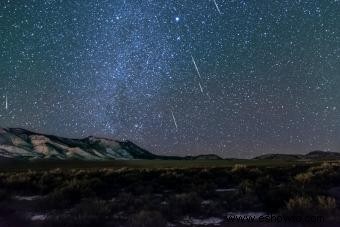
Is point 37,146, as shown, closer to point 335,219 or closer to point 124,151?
point 124,151

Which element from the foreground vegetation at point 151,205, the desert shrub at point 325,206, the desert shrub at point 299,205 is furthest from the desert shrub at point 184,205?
the desert shrub at point 325,206

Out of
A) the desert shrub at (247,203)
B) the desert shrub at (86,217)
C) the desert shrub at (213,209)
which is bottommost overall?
the desert shrub at (86,217)

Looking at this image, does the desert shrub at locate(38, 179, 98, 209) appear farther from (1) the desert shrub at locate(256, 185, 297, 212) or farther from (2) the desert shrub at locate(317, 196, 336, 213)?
(2) the desert shrub at locate(317, 196, 336, 213)

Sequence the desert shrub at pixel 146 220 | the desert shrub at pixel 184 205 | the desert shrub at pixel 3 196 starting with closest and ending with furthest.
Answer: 1. the desert shrub at pixel 146 220
2. the desert shrub at pixel 184 205
3. the desert shrub at pixel 3 196

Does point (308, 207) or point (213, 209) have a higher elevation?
point (308, 207)

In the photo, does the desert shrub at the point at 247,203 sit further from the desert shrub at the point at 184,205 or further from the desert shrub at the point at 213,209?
the desert shrub at the point at 184,205

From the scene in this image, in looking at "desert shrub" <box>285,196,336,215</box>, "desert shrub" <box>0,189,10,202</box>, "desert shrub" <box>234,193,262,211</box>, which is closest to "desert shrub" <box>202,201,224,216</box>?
"desert shrub" <box>234,193,262,211</box>

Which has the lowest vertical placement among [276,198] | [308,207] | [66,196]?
[66,196]

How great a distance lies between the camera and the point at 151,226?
12062 mm

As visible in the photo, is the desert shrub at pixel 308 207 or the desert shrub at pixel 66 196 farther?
the desert shrub at pixel 66 196

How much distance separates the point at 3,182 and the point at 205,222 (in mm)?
17072

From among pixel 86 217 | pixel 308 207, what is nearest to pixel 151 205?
pixel 86 217

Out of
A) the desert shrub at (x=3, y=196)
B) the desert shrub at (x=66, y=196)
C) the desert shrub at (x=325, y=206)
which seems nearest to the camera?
the desert shrub at (x=325, y=206)

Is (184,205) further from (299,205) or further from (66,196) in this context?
(66,196)
